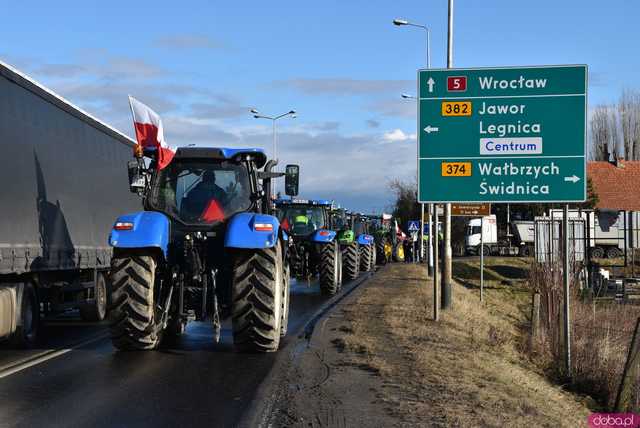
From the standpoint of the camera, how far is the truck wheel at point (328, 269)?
69.5ft

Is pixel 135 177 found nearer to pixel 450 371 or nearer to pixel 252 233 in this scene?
pixel 252 233

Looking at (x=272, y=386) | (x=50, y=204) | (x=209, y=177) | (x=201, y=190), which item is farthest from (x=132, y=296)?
(x=50, y=204)

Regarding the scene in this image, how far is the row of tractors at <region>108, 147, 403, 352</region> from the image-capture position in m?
9.99

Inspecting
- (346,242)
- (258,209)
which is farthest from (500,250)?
(258,209)

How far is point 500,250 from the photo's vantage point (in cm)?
5744

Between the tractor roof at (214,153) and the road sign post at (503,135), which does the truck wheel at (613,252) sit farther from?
the tractor roof at (214,153)

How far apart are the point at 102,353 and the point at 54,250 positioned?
285 cm

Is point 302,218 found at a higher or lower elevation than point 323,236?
higher

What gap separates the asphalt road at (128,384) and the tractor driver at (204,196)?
1818 millimetres

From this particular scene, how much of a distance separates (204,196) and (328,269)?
34.3ft

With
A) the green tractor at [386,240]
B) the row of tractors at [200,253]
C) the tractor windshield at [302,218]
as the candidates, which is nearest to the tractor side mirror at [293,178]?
the row of tractors at [200,253]

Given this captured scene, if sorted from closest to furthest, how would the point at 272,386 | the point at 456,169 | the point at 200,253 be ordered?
the point at 272,386 → the point at 200,253 → the point at 456,169

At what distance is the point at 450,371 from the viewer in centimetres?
898

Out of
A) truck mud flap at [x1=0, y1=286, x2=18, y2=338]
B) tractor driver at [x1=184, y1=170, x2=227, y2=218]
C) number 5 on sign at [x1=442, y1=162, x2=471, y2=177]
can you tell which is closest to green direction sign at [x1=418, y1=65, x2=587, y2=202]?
number 5 on sign at [x1=442, y1=162, x2=471, y2=177]
